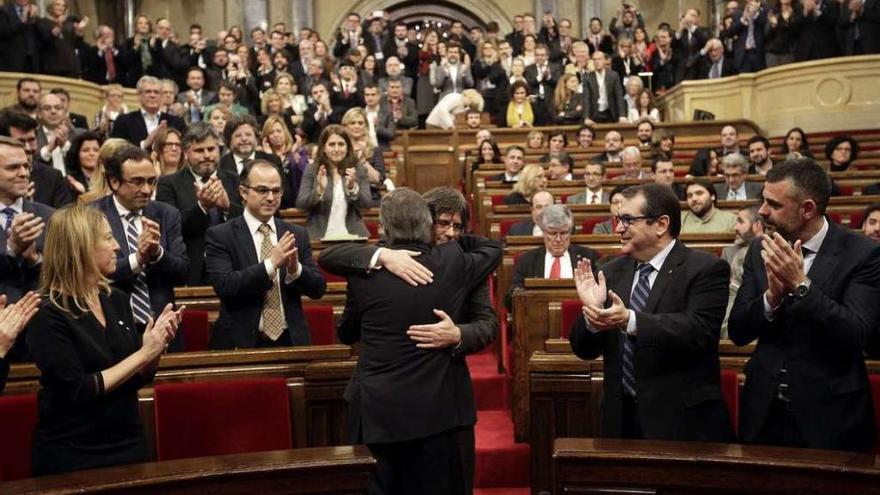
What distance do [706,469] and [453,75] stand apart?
962 centimetres

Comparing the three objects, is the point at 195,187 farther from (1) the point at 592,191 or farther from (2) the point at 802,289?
(1) the point at 592,191

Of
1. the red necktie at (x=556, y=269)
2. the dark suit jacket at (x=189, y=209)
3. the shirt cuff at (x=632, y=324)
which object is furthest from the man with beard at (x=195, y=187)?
the shirt cuff at (x=632, y=324)

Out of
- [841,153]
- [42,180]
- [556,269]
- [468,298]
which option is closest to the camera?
[468,298]

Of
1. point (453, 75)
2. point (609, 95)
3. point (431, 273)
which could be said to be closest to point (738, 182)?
point (609, 95)

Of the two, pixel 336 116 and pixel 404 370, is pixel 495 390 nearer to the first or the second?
pixel 404 370

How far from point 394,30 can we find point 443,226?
10033 millimetres

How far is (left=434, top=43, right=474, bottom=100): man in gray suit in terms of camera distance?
Result: 11406mm

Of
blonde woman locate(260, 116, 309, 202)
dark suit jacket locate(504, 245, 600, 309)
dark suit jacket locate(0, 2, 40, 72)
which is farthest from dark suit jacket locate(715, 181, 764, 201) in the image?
dark suit jacket locate(0, 2, 40, 72)

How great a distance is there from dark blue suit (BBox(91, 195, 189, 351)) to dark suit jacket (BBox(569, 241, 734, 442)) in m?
1.47

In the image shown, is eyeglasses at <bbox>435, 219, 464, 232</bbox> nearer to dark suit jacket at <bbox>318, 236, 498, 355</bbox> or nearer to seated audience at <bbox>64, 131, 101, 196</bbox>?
dark suit jacket at <bbox>318, 236, 498, 355</bbox>

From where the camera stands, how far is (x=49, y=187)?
4504mm

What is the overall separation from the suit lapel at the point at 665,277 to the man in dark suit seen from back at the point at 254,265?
1.24 meters

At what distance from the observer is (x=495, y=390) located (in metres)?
4.81

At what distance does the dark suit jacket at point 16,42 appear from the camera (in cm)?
962
